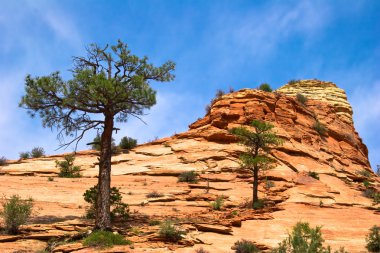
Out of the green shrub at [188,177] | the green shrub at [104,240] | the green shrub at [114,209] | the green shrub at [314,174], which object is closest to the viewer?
the green shrub at [104,240]

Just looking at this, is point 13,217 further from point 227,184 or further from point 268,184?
point 268,184

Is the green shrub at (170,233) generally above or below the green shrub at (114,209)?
below

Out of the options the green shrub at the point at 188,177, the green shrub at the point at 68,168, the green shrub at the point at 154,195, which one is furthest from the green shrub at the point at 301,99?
the green shrub at the point at 154,195

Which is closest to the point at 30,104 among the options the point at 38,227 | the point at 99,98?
the point at 99,98

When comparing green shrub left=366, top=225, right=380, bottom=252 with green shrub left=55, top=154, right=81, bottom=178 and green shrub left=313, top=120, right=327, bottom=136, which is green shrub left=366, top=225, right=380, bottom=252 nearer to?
green shrub left=55, top=154, right=81, bottom=178

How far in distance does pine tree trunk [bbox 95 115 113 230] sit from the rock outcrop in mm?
34535

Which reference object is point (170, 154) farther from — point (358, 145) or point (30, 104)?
point (358, 145)

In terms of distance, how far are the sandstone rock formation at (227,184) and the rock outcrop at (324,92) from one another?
44.2 inches

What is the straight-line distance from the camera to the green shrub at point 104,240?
13789 mm

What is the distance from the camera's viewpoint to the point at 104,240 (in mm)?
14000

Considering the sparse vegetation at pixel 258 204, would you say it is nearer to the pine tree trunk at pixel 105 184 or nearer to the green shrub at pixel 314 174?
the pine tree trunk at pixel 105 184

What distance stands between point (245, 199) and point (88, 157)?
620 inches

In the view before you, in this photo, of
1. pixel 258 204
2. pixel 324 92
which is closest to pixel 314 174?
pixel 258 204

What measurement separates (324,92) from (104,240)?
41.6m
